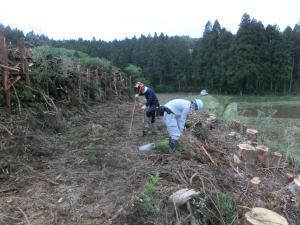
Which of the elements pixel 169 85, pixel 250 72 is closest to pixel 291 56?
pixel 250 72

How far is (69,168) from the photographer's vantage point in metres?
5.86

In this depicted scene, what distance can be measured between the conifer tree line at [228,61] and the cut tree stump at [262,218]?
108ft

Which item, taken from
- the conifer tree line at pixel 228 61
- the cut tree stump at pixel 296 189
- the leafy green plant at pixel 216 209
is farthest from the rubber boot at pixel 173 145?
the conifer tree line at pixel 228 61

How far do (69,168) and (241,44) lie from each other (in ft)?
123

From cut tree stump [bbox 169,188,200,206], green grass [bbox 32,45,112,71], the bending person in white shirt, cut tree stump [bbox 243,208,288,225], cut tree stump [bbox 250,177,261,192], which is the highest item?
green grass [bbox 32,45,112,71]

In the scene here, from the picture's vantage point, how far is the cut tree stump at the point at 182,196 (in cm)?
405

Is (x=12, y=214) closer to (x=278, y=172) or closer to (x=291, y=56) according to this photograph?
(x=278, y=172)

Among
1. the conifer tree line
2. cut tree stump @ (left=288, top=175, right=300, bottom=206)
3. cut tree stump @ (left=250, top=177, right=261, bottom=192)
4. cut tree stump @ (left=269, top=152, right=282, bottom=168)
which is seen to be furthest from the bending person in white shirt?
the conifer tree line

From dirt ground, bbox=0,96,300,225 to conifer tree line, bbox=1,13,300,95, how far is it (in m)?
30.1

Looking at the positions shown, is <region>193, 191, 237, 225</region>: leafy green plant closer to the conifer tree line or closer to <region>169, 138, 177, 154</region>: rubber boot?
<region>169, 138, 177, 154</region>: rubber boot

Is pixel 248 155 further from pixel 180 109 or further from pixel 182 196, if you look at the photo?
pixel 182 196

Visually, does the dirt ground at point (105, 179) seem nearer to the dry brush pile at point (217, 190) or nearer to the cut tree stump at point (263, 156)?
the dry brush pile at point (217, 190)

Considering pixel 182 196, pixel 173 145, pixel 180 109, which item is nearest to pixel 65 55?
pixel 180 109

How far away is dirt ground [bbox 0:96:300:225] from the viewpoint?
13.5 feet
